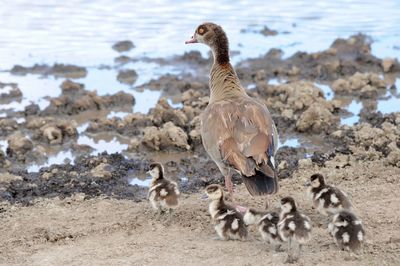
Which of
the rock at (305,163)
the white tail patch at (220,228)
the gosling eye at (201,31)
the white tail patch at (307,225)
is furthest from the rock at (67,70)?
the white tail patch at (307,225)

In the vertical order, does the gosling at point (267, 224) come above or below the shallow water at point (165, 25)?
above

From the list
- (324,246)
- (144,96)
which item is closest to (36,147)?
(144,96)

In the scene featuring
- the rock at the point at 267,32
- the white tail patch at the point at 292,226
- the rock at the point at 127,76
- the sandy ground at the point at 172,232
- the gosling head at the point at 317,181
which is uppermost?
the white tail patch at the point at 292,226

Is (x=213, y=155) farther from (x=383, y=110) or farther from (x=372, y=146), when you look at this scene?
(x=383, y=110)

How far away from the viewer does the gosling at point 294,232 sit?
7.99 meters

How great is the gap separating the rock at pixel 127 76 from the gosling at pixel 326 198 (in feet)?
21.6

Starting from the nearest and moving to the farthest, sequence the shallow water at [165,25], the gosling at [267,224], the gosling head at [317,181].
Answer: the gosling at [267,224], the gosling head at [317,181], the shallow water at [165,25]

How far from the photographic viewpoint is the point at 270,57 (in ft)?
Answer: 54.3

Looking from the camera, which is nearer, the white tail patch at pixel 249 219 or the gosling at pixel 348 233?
the gosling at pixel 348 233

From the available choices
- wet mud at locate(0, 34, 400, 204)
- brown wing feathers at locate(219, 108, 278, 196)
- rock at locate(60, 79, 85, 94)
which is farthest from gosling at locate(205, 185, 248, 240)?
rock at locate(60, 79, 85, 94)

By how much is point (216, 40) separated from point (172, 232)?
2.86m

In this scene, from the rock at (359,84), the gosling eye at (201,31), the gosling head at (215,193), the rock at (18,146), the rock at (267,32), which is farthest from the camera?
the rock at (267,32)

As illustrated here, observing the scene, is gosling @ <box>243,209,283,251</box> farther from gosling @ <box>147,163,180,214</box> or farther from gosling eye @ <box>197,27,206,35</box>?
gosling eye @ <box>197,27,206,35</box>

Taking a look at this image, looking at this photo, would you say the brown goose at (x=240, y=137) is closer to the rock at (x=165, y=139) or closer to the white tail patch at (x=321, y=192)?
the white tail patch at (x=321, y=192)
